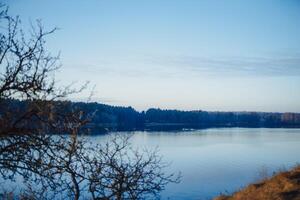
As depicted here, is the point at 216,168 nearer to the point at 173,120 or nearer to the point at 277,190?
the point at 277,190

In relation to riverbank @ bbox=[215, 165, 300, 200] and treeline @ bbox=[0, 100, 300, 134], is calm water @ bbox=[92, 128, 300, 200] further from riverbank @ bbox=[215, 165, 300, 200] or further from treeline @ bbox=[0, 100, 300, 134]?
treeline @ bbox=[0, 100, 300, 134]

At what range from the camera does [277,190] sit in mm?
9000

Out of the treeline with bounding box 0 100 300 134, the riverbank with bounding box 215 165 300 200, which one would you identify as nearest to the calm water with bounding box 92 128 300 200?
the riverbank with bounding box 215 165 300 200

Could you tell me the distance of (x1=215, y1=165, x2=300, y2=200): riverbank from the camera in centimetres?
843

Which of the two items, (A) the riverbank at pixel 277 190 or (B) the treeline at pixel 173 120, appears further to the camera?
(B) the treeline at pixel 173 120

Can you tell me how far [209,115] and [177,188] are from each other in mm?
135770

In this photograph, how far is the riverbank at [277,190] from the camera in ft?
27.7

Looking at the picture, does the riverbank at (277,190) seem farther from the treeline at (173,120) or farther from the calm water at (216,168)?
the treeline at (173,120)

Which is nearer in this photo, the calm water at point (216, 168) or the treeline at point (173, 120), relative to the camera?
the calm water at point (216, 168)

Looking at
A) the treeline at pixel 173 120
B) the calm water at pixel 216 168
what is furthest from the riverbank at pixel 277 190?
the treeline at pixel 173 120

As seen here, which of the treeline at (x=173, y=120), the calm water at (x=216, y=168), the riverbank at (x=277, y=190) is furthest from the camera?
the treeline at (x=173, y=120)

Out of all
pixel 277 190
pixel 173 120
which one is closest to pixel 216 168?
pixel 277 190

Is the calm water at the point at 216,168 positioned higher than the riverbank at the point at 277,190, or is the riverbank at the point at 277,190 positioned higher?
the riverbank at the point at 277,190

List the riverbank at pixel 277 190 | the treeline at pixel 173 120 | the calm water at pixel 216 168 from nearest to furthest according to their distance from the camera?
the riverbank at pixel 277 190 < the calm water at pixel 216 168 < the treeline at pixel 173 120
